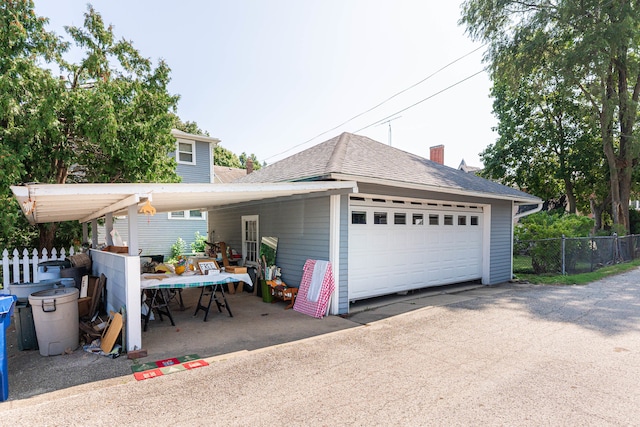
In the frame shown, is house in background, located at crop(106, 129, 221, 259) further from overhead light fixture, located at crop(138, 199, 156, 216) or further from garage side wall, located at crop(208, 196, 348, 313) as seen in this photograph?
overhead light fixture, located at crop(138, 199, 156, 216)

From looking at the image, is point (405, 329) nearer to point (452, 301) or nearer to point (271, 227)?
point (452, 301)

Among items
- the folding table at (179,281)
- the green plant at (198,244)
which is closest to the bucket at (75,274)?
the folding table at (179,281)

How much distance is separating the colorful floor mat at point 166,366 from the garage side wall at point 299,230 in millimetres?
2956

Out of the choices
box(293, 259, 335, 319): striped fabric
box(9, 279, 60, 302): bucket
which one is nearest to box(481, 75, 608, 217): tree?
box(293, 259, 335, 319): striped fabric

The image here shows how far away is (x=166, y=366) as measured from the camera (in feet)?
13.5

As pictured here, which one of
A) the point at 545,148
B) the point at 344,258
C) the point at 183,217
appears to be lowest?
the point at 344,258

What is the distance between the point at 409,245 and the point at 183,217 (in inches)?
483

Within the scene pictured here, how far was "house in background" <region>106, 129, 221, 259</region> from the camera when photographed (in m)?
15.4

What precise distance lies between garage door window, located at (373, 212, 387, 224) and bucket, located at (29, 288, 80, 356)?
5388 mm

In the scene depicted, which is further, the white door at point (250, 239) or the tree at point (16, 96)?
the white door at point (250, 239)

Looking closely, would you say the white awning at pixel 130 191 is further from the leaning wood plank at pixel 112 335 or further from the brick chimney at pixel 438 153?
the brick chimney at pixel 438 153

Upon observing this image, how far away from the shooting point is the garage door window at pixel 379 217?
728 centimetres

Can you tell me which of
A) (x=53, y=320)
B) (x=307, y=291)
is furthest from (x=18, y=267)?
(x=307, y=291)

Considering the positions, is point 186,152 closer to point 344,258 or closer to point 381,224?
point 381,224
